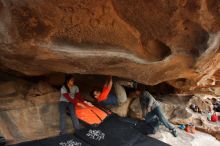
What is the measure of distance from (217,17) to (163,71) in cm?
140

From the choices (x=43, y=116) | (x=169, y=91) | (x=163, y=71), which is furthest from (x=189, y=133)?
(x=43, y=116)

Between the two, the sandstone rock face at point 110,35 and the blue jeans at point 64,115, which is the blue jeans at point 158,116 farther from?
the blue jeans at point 64,115

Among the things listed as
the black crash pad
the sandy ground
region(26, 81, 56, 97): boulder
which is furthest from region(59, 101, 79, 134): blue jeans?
the sandy ground

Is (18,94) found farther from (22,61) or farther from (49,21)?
(49,21)

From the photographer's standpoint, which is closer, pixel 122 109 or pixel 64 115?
pixel 64 115

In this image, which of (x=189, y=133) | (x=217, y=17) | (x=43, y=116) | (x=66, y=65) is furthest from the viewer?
(x=189, y=133)

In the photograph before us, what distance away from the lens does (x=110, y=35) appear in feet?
10.8

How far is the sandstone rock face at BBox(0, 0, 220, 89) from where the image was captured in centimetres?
282

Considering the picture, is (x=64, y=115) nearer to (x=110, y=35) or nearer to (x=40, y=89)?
(x=40, y=89)

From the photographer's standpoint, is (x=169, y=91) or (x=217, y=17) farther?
(x=169, y=91)

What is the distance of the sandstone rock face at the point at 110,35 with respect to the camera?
9.25ft

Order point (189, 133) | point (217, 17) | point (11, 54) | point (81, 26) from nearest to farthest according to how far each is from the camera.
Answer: point (217, 17), point (81, 26), point (11, 54), point (189, 133)

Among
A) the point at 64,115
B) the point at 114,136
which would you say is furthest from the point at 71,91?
the point at 114,136

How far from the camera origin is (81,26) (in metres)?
3.10
